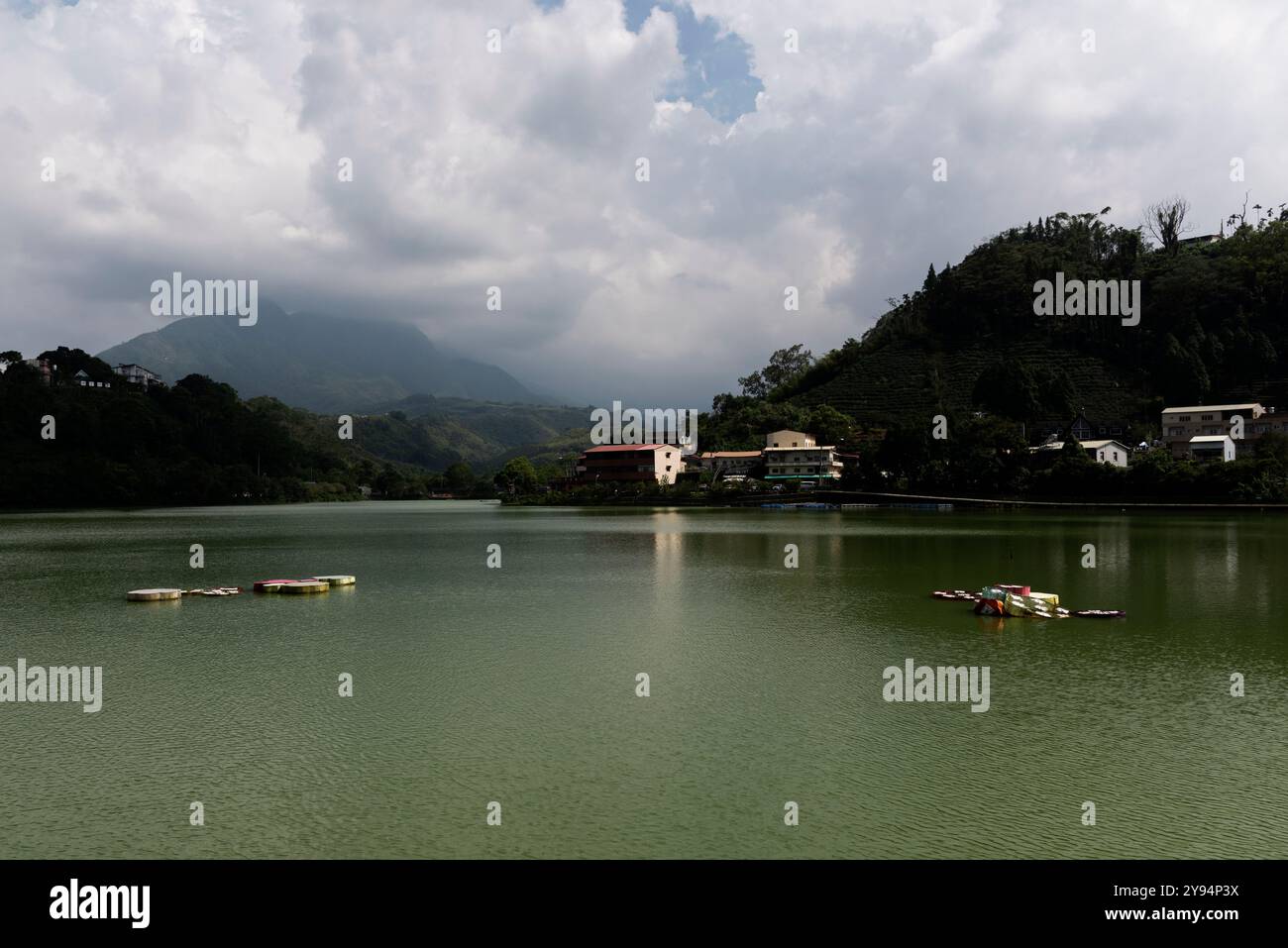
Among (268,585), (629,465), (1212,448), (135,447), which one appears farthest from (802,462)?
(135,447)

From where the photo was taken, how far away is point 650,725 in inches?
412

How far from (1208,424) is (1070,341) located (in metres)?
31.0

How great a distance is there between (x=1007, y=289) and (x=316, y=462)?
366 ft

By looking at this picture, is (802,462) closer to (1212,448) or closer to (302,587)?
(1212,448)

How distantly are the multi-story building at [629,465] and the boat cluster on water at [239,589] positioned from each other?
72.0 metres

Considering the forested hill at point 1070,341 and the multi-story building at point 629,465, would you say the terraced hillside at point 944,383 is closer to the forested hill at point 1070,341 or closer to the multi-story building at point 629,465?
the forested hill at point 1070,341

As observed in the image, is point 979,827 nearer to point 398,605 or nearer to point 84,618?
point 398,605

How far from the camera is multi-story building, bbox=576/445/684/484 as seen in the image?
9594 centimetres

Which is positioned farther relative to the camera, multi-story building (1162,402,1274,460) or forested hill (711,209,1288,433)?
forested hill (711,209,1288,433)

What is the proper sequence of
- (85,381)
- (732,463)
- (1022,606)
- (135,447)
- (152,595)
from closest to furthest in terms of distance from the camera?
(1022,606)
(152,595)
(732,463)
(135,447)
(85,381)

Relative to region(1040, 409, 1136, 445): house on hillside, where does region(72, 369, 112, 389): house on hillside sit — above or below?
above

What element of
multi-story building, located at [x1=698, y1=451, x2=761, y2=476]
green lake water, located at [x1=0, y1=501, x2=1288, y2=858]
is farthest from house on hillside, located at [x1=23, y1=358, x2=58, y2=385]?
green lake water, located at [x1=0, y1=501, x2=1288, y2=858]

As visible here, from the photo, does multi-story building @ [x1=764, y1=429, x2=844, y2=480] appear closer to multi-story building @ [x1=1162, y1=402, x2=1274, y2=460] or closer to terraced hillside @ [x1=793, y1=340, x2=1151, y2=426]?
terraced hillside @ [x1=793, y1=340, x2=1151, y2=426]

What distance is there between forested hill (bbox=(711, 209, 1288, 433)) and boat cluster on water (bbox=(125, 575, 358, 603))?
242 feet
